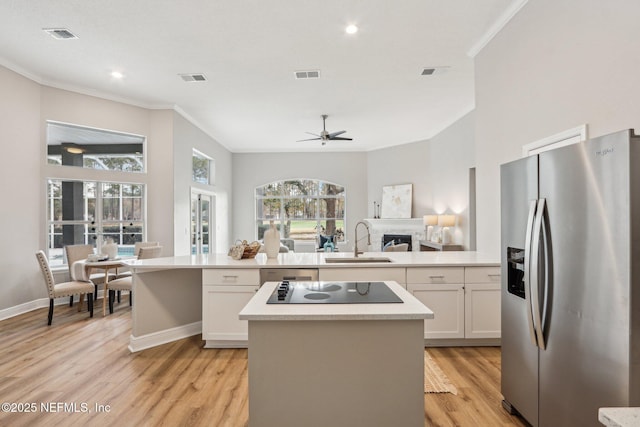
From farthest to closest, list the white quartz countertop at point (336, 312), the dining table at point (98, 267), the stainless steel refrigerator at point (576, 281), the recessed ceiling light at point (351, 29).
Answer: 1. the dining table at point (98, 267)
2. the recessed ceiling light at point (351, 29)
3. the white quartz countertop at point (336, 312)
4. the stainless steel refrigerator at point (576, 281)

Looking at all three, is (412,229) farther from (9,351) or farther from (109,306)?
(9,351)

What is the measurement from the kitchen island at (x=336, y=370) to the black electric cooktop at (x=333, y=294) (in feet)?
0.55

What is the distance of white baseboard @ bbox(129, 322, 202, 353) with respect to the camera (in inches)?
128

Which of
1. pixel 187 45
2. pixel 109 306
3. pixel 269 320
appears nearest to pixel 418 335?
pixel 269 320

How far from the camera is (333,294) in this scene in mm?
1969

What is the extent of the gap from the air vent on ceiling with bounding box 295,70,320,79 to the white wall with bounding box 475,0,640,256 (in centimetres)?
196

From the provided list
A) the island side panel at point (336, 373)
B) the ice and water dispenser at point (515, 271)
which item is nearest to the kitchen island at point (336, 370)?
the island side panel at point (336, 373)

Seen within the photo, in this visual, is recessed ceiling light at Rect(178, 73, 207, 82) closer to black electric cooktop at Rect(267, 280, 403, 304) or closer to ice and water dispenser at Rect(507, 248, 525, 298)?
black electric cooktop at Rect(267, 280, 403, 304)

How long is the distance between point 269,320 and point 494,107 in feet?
10.8

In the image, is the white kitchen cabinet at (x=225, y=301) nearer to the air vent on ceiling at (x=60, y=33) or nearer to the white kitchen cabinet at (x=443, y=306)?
the white kitchen cabinet at (x=443, y=306)

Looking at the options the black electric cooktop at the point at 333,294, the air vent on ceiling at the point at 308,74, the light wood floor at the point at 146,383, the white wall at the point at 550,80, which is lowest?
the light wood floor at the point at 146,383

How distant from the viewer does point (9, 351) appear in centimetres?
323

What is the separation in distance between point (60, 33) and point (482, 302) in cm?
502

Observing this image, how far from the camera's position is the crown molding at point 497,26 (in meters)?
3.05
